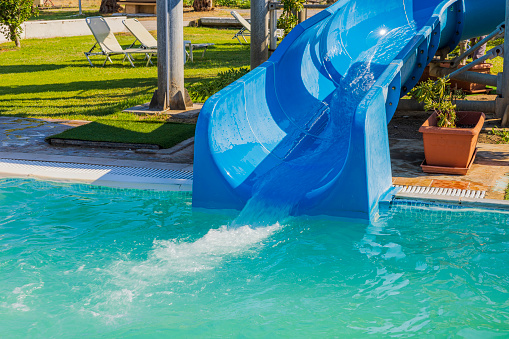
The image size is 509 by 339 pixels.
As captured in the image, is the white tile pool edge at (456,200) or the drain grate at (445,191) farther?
the drain grate at (445,191)

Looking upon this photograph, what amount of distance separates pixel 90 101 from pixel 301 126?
4.96 m

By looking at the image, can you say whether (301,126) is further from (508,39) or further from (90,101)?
(90,101)

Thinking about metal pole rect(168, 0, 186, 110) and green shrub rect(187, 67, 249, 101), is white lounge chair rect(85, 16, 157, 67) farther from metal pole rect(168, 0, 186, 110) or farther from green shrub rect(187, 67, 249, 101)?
metal pole rect(168, 0, 186, 110)

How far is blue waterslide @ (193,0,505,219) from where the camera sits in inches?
210

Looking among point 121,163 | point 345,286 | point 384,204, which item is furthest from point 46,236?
point 384,204

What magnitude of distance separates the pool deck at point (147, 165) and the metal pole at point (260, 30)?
7.61ft

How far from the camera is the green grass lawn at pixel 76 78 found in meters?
9.89

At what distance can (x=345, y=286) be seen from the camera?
4352 mm

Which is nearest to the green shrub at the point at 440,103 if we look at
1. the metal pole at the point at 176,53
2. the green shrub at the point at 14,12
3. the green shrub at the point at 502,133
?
the green shrub at the point at 502,133

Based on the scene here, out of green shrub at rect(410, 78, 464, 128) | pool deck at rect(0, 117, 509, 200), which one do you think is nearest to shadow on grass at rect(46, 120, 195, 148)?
pool deck at rect(0, 117, 509, 200)

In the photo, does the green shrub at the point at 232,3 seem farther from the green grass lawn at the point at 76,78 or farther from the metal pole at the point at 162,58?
the metal pole at the point at 162,58

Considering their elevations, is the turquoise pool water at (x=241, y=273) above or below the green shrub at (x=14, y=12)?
below

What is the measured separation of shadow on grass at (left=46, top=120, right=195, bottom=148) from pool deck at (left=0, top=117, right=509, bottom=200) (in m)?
0.20

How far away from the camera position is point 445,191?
570 centimetres
